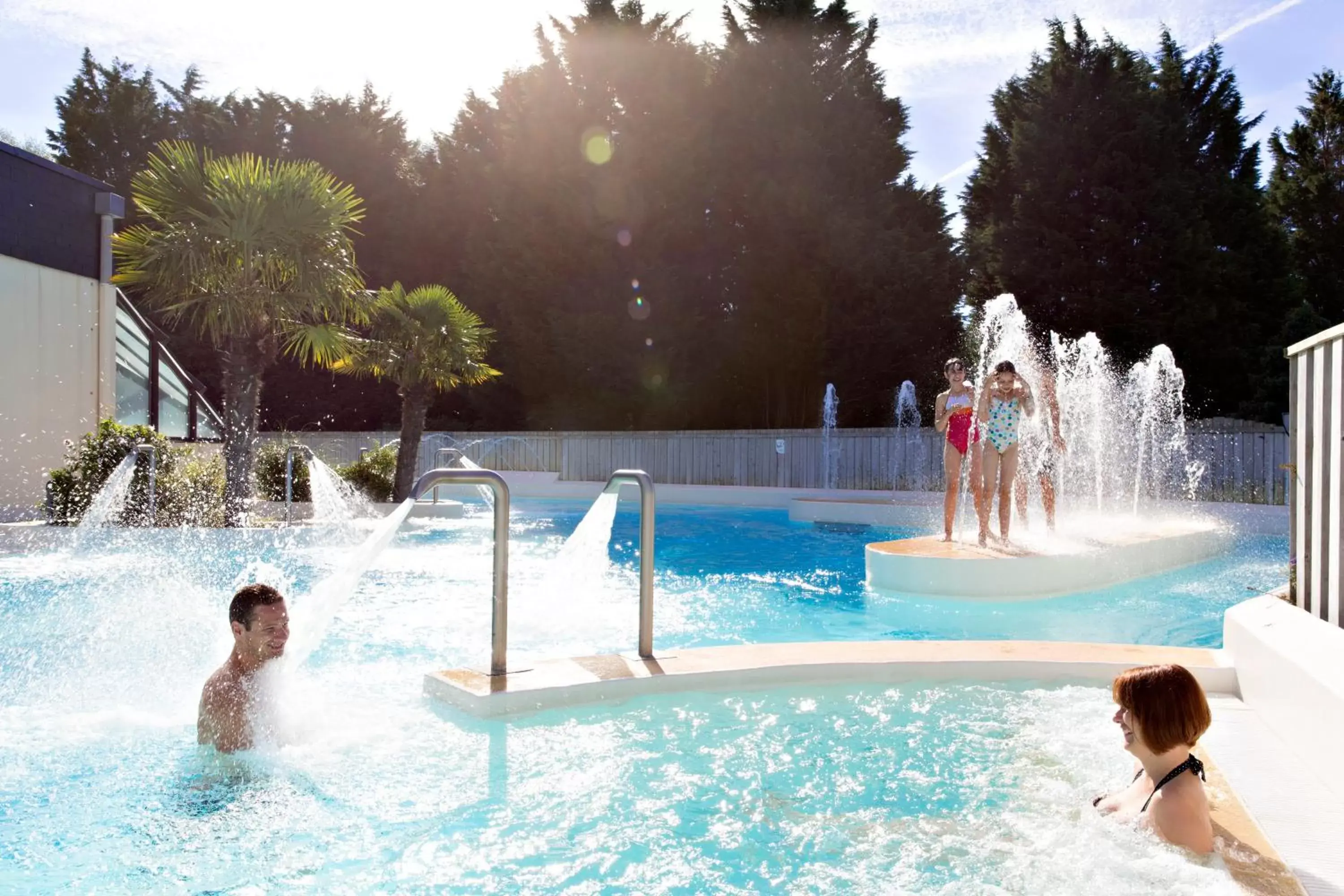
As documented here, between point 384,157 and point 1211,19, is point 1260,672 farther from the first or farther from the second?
point 384,157

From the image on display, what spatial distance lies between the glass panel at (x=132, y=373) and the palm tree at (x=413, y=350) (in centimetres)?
277

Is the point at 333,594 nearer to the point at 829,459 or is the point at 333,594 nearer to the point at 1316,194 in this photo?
the point at 829,459

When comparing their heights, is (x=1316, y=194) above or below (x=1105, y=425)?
above

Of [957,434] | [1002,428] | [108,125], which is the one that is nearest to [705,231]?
[957,434]

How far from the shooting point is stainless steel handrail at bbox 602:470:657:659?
414 cm

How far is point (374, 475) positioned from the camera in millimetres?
15641

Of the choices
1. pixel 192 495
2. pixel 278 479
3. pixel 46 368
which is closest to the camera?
pixel 192 495

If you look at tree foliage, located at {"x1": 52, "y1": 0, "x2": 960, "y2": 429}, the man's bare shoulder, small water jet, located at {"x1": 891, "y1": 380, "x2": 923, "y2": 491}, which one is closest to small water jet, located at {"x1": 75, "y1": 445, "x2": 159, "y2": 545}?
the man's bare shoulder

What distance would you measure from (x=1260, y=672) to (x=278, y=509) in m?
11.6

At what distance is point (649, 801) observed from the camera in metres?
3.00

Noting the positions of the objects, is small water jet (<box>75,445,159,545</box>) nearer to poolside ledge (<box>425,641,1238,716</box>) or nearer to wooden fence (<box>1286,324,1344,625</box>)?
poolside ledge (<box>425,641,1238,716</box>)

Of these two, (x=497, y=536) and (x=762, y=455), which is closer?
(x=497, y=536)

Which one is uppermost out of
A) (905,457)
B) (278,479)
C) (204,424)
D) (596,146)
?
(596,146)

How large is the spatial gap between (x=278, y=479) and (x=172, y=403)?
251 cm
